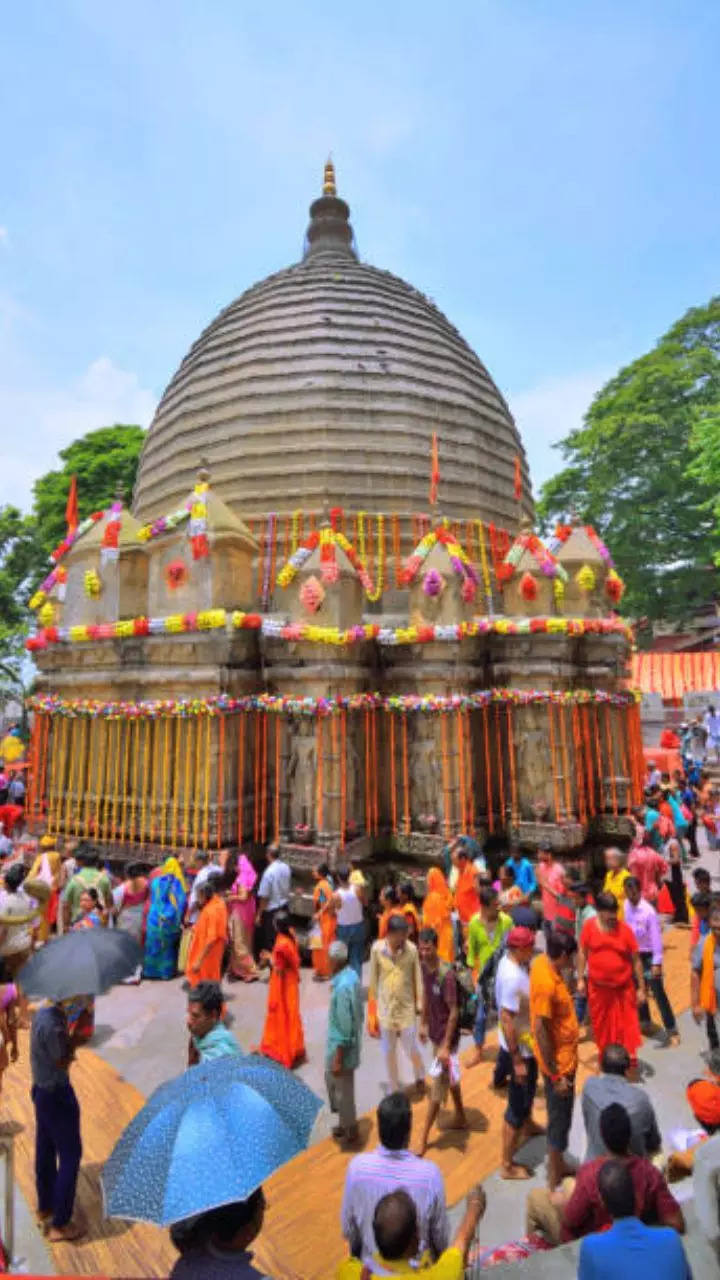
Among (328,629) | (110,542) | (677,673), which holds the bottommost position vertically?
(328,629)

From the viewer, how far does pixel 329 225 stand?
20.5 m

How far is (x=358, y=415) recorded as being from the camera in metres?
14.6

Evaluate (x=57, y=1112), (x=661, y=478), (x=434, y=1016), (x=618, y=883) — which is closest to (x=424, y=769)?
(x=618, y=883)

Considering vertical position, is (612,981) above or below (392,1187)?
below

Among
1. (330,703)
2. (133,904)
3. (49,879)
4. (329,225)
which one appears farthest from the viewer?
(329,225)

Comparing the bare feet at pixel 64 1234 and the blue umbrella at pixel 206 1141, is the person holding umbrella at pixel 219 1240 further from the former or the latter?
the bare feet at pixel 64 1234

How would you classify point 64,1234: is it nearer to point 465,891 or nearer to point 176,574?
point 465,891

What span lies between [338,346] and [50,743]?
10.1 metres

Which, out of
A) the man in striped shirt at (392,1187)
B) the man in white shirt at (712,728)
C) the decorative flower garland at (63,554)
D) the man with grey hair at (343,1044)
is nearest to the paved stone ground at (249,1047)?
the man with grey hair at (343,1044)

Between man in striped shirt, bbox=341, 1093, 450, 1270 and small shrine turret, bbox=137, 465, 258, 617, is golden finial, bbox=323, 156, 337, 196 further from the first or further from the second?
man in striped shirt, bbox=341, 1093, 450, 1270

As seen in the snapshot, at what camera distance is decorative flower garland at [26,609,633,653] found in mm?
10305

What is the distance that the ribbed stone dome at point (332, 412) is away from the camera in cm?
1416

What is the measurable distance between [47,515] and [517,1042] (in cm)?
2865

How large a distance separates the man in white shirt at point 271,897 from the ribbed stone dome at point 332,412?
7487 millimetres
